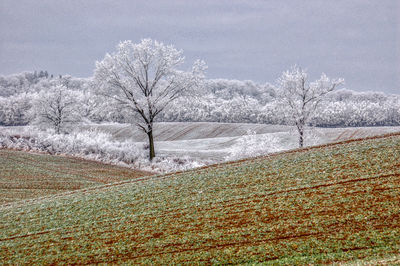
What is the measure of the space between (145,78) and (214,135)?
41717 mm

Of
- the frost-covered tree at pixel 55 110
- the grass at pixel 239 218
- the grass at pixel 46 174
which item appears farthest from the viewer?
the frost-covered tree at pixel 55 110

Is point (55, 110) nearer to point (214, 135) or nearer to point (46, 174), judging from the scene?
point (214, 135)

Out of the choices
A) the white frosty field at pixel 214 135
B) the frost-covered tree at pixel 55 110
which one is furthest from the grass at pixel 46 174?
the frost-covered tree at pixel 55 110

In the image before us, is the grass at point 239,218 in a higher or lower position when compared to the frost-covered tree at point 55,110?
lower

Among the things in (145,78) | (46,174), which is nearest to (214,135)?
(145,78)

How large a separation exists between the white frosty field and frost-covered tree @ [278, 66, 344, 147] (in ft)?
8.08

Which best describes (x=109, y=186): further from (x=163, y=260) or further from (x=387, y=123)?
(x=387, y=123)

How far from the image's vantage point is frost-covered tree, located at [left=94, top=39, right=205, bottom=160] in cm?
4597

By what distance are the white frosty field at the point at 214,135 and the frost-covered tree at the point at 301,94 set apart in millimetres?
2462

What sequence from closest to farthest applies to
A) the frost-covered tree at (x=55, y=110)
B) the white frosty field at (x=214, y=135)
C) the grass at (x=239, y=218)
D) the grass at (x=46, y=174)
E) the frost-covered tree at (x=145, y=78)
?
the grass at (x=239, y=218)
the grass at (x=46, y=174)
the frost-covered tree at (x=145, y=78)
the white frosty field at (x=214, y=135)
the frost-covered tree at (x=55, y=110)

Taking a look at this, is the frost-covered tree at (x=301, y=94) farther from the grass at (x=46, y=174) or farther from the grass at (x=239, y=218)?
the grass at (x=239, y=218)

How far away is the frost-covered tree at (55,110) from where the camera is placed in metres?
71.7

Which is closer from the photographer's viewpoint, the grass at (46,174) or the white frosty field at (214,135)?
the grass at (46,174)

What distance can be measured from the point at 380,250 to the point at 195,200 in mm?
8723
